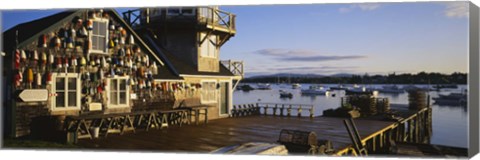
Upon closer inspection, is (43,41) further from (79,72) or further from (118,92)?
(118,92)

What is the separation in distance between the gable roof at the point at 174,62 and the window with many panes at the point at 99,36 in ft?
11.2

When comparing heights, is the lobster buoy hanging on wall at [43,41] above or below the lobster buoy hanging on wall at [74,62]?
above

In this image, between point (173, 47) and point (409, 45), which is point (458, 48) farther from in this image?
point (173, 47)

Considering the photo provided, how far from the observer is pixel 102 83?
1288cm

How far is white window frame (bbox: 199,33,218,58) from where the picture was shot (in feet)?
58.7

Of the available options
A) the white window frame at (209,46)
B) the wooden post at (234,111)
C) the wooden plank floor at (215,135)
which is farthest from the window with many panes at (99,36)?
the wooden post at (234,111)

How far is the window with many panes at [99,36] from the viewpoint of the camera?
12667mm

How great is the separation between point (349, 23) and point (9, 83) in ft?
29.1

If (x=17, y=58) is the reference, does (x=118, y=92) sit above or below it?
below

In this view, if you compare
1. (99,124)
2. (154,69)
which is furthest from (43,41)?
(154,69)

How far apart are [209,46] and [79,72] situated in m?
6.86

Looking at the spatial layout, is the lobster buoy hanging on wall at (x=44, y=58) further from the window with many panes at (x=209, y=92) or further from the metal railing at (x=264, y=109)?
the metal railing at (x=264, y=109)

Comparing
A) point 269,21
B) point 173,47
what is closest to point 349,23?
point 269,21

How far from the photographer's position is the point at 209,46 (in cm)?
1831
